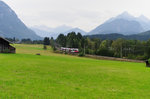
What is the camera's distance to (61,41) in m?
97.9

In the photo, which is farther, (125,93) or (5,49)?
(5,49)

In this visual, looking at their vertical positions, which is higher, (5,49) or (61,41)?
(61,41)

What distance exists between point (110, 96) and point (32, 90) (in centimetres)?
445

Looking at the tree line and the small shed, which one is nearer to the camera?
the small shed

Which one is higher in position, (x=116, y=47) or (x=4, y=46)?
(x=116, y=47)

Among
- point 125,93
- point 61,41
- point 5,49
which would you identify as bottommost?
point 125,93

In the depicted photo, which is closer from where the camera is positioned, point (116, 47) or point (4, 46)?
point (4, 46)

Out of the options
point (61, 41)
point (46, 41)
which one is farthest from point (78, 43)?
point (46, 41)

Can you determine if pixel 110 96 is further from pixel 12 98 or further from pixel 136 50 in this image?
pixel 136 50

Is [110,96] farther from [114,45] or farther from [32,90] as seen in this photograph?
[114,45]

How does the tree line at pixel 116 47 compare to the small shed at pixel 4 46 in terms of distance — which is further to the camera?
the tree line at pixel 116 47

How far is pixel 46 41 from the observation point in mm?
120188

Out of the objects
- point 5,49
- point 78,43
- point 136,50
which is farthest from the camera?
point 78,43

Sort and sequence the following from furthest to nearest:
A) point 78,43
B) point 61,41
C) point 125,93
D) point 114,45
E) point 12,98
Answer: point 61,41 → point 78,43 → point 114,45 → point 125,93 → point 12,98
